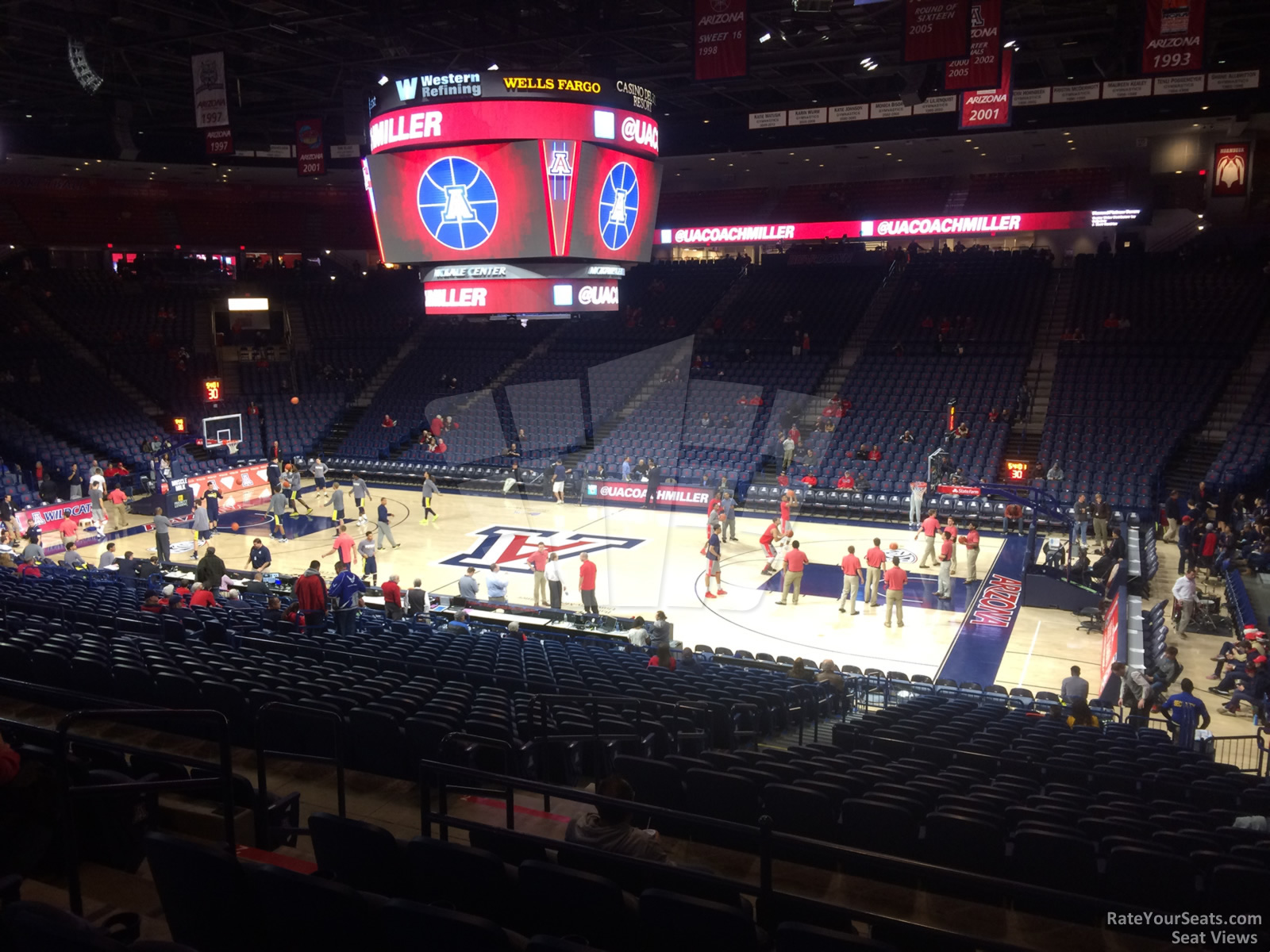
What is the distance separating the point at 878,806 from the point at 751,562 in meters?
16.5

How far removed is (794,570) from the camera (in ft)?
60.5

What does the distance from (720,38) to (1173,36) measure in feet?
22.8

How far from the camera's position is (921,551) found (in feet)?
75.5

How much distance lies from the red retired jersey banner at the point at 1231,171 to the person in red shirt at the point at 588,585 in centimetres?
2476

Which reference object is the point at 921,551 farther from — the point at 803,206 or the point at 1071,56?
the point at 803,206

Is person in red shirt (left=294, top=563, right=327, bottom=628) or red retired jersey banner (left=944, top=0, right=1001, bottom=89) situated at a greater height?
red retired jersey banner (left=944, top=0, right=1001, bottom=89)

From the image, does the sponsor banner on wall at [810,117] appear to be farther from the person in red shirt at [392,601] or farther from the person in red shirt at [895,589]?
the person in red shirt at [392,601]

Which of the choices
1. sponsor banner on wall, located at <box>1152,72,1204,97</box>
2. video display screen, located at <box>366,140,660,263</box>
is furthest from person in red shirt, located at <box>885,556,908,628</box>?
sponsor banner on wall, located at <box>1152,72,1204,97</box>

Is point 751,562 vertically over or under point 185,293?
under

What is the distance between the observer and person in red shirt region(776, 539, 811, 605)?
18.3 meters

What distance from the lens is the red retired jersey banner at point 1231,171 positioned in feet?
95.6

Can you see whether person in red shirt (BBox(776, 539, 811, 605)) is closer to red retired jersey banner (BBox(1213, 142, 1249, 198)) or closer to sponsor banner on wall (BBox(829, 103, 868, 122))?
sponsor banner on wall (BBox(829, 103, 868, 122))

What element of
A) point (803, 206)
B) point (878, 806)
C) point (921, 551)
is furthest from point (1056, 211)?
point (878, 806)

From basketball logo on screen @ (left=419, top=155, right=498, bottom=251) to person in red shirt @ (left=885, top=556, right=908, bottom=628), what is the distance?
9271mm
